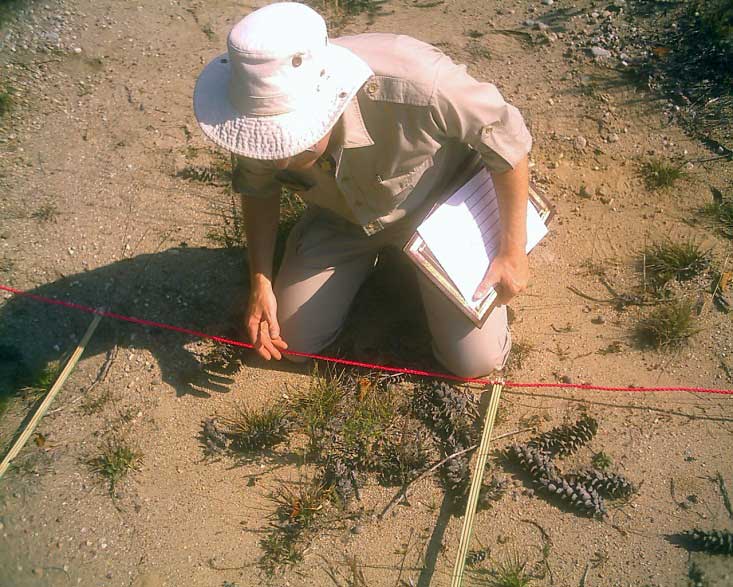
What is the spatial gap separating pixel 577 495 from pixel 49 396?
2269mm

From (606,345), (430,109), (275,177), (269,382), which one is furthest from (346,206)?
(606,345)

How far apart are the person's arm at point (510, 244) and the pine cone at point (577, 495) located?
29.9 inches

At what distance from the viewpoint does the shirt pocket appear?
246 centimetres

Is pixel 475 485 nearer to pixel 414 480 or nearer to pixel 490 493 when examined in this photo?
pixel 490 493

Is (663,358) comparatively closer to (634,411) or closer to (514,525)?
(634,411)

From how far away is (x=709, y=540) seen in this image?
226 cm

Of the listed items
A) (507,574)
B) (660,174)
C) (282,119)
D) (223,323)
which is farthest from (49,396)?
(660,174)

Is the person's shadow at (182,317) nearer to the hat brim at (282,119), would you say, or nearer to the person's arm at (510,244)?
the person's arm at (510,244)

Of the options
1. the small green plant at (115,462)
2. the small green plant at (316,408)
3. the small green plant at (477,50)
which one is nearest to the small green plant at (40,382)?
the small green plant at (115,462)

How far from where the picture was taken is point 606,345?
9.53ft

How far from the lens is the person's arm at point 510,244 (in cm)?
242

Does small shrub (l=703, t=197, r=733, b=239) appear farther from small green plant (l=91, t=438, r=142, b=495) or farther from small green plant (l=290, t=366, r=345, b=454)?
small green plant (l=91, t=438, r=142, b=495)

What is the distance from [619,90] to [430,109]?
2.28 metres

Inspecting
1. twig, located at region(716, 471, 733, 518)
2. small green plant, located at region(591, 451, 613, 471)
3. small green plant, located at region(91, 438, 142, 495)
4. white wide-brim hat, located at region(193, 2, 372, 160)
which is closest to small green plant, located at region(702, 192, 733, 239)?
twig, located at region(716, 471, 733, 518)
